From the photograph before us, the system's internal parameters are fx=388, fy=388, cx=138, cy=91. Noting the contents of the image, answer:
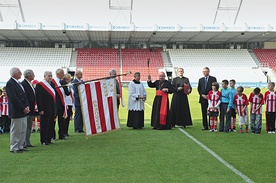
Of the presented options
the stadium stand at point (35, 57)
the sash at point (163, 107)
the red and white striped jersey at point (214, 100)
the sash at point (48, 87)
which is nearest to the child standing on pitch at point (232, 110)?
the red and white striped jersey at point (214, 100)

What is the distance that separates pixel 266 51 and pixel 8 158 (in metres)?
50.5

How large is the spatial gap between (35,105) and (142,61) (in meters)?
41.1

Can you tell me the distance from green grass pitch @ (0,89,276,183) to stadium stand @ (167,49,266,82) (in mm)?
36387

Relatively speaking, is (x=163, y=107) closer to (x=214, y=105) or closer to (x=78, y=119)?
(x=214, y=105)

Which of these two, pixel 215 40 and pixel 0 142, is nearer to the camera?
pixel 0 142

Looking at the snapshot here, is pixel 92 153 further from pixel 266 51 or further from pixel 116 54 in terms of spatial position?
pixel 266 51

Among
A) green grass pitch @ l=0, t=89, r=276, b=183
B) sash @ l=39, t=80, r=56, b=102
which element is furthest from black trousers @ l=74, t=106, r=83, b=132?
sash @ l=39, t=80, r=56, b=102

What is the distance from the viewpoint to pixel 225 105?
10750 millimetres

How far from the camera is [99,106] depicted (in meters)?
8.97

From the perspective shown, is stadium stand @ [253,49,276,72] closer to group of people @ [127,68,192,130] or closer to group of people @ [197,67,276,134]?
group of people @ [127,68,192,130]

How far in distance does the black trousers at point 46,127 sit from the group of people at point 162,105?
3.15 metres

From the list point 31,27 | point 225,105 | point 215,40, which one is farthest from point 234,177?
point 215,40

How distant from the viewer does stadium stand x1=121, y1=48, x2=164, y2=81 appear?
4725cm

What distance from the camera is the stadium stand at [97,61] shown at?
46581 mm
